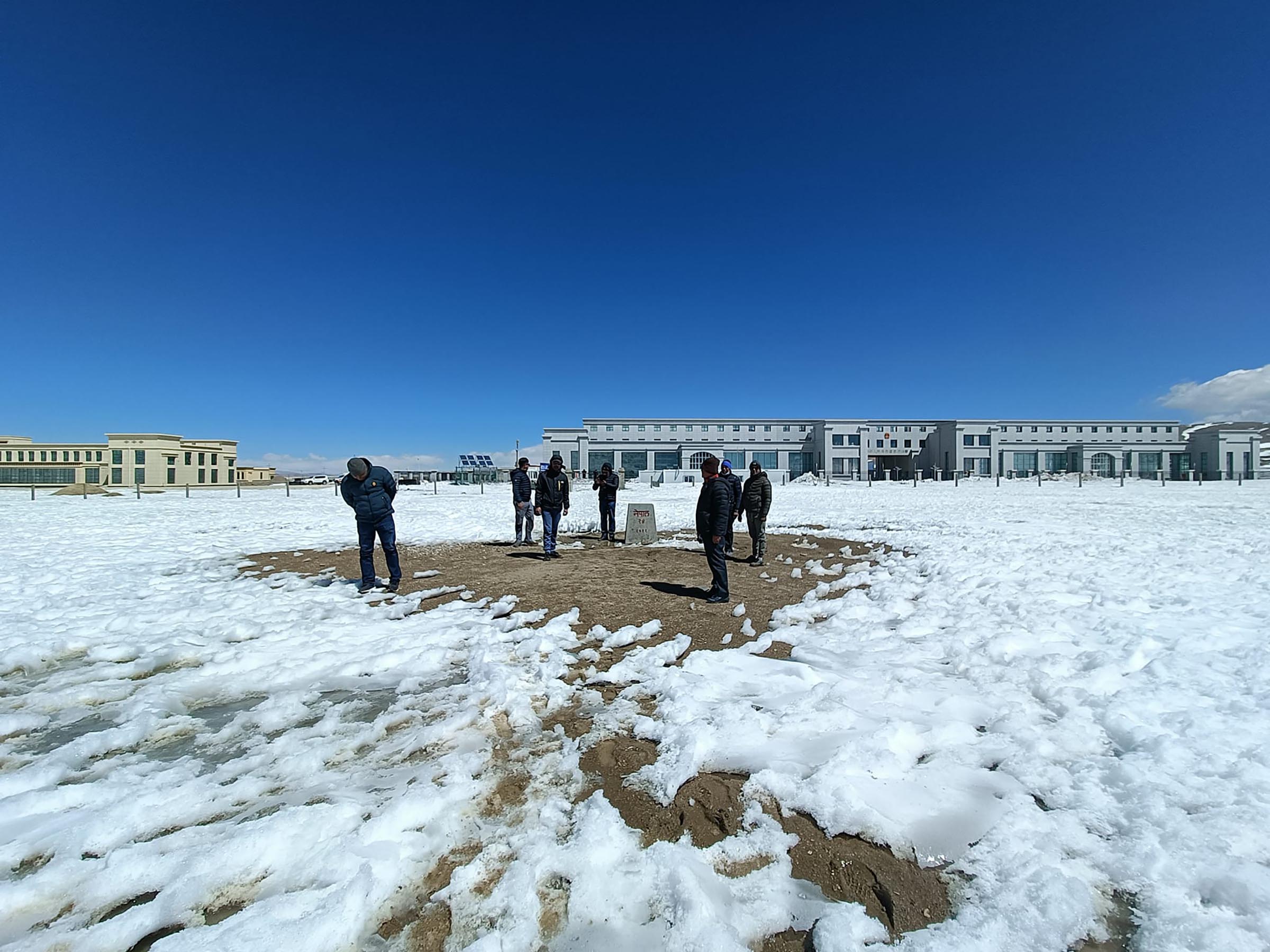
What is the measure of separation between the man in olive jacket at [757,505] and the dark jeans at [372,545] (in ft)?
20.2

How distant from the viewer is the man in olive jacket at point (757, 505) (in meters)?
10.3

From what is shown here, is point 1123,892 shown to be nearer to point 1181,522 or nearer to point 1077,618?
point 1077,618

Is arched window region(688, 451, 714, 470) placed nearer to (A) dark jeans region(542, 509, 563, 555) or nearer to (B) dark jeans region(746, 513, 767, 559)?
(B) dark jeans region(746, 513, 767, 559)

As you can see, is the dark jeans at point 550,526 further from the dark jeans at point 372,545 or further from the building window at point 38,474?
the building window at point 38,474

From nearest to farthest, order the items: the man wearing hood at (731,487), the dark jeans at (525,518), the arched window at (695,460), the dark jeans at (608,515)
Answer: the man wearing hood at (731,487) → the dark jeans at (525,518) → the dark jeans at (608,515) → the arched window at (695,460)

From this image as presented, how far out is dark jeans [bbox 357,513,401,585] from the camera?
322 inches

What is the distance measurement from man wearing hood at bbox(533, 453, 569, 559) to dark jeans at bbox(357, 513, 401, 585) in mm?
3016

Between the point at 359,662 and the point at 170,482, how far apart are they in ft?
372

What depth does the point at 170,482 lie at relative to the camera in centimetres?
8981

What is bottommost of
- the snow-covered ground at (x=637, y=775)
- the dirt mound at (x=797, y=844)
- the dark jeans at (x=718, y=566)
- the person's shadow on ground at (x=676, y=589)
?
the dirt mound at (x=797, y=844)

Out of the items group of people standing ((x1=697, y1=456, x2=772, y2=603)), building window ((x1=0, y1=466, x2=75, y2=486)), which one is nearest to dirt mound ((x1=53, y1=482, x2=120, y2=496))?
building window ((x1=0, y1=466, x2=75, y2=486))

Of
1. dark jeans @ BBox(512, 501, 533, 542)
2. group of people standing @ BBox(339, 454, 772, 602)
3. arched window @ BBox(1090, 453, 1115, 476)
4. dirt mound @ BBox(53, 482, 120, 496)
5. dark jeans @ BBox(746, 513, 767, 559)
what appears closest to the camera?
group of people standing @ BBox(339, 454, 772, 602)

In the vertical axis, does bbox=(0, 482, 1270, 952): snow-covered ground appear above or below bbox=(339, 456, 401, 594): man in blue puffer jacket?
below

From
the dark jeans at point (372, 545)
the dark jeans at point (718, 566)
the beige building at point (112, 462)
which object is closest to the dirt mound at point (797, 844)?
the dark jeans at point (718, 566)
